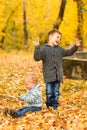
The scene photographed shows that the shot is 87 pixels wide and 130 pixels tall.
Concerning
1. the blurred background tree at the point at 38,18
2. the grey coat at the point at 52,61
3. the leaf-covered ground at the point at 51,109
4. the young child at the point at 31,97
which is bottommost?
the leaf-covered ground at the point at 51,109

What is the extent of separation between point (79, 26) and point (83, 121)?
15.6m

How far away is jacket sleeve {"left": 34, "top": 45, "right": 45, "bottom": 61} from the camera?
7789 millimetres

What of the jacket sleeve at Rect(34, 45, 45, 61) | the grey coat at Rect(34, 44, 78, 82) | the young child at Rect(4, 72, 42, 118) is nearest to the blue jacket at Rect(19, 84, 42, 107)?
the young child at Rect(4, 72, 42, 118)

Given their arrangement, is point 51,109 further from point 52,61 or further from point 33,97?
point 52,61

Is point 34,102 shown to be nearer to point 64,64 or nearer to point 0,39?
point 64,64

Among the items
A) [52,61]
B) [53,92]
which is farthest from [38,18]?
[52,61]

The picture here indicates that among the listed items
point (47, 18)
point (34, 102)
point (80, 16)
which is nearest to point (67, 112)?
point (34, 102)

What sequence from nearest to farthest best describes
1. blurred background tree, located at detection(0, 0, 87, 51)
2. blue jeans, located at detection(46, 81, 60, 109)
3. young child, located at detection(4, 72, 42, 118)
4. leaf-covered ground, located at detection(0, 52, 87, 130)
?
1. leaf-covered ground, located at detection(0, 52, 87, 130)
2. young child, located at detection(4, 72, 42, 118)
3. blue jeans, located at detection(46, 81, 60, 109)
4. blurred background tree, located at detection(0, 0, 87, 51)

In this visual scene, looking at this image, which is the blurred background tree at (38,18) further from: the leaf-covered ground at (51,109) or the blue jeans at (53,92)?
the blue jeans at (53,92)

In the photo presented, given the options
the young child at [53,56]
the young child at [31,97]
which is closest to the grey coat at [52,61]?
the young child at [53,56]

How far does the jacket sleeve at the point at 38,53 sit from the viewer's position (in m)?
7.79

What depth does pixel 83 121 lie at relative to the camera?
702 cm

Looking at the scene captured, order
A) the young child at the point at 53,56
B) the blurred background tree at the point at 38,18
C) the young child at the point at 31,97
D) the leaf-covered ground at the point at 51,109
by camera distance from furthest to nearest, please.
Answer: the blurred background tree at the point at 38,18 → the young child at the point at 53,56 → the young child at the point at 31,97 → the leaf-covered ground at the point at 51,109

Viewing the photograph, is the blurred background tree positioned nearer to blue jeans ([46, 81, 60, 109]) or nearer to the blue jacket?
blue jeans ([46, 81, 60, 109])
